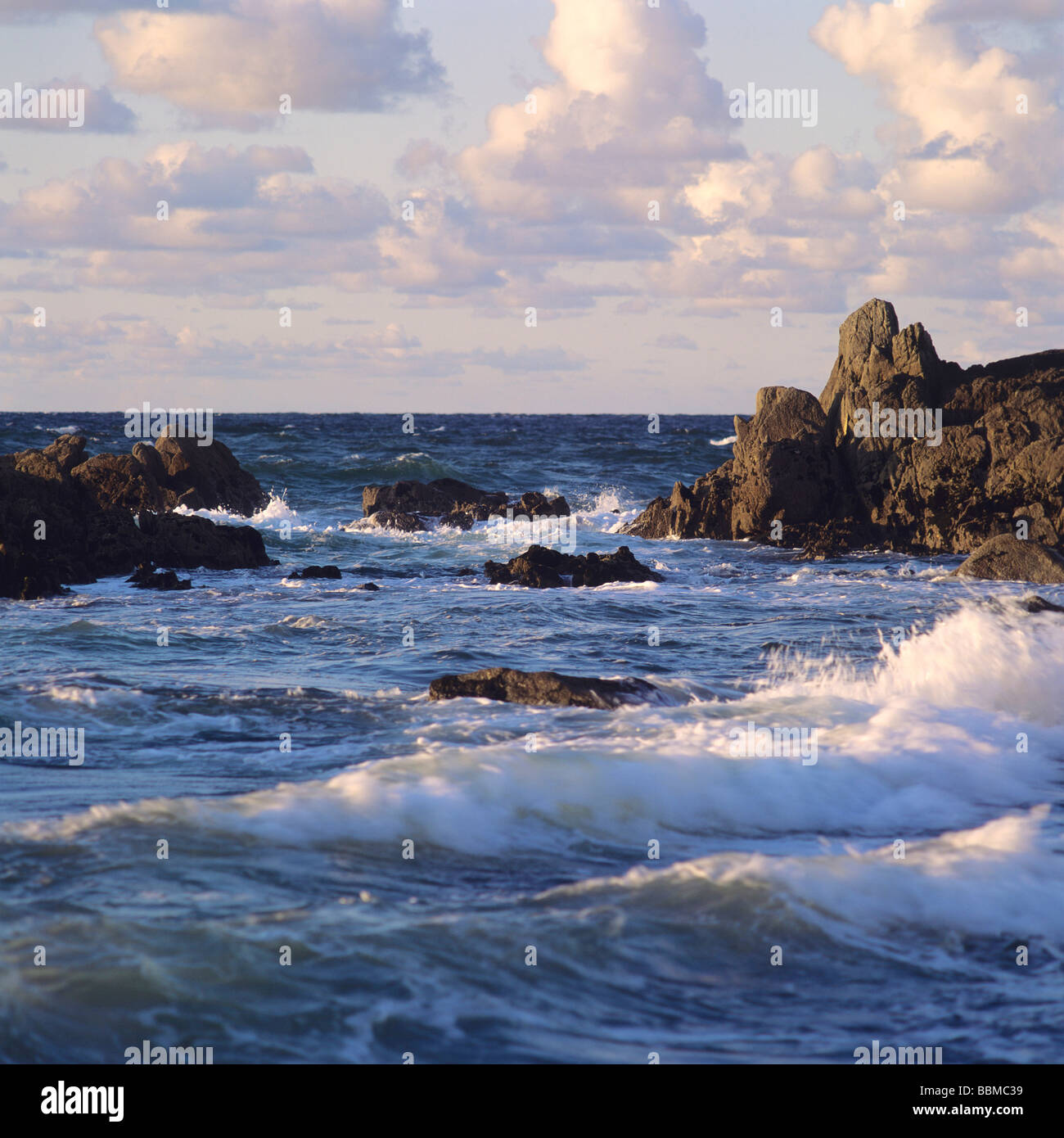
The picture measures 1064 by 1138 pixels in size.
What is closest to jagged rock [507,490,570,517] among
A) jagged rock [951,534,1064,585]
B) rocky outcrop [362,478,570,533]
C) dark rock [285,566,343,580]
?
rocky outcrop [362,478,570,533]

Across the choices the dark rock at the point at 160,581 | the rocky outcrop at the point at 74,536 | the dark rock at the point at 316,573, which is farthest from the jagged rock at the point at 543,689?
the dark rock at the point at 316,573

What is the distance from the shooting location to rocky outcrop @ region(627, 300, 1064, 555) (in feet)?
79.5

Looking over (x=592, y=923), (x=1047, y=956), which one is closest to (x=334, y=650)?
(x=592, y=923)

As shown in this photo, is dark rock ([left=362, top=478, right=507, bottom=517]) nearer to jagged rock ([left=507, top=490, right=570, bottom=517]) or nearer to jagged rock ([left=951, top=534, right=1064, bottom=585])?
jagged rock ([left=507, top=490, right=570, bottom=517])

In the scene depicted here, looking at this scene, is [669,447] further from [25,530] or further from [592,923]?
[592,923]

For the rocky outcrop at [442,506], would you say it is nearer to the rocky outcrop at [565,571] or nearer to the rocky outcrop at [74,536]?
the rocky outcrop at [74,536]

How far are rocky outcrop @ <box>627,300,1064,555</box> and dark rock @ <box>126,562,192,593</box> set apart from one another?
12.8m

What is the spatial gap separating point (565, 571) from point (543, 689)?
34.1ft

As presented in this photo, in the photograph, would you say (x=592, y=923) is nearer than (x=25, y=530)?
Yes

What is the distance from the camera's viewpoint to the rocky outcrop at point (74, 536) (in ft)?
60.8

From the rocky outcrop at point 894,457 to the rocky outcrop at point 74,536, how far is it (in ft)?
37.6

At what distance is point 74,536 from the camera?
20766mm
